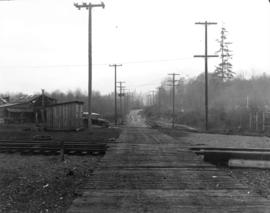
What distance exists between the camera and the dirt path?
23.9 feet

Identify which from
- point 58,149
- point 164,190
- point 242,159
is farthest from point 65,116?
point 164,190

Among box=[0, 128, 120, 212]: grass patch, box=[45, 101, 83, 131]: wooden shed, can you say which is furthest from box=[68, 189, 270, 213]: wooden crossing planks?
box=[45, 101, 83, 131]: wooden shed

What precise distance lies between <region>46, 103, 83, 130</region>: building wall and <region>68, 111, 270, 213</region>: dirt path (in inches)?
1184

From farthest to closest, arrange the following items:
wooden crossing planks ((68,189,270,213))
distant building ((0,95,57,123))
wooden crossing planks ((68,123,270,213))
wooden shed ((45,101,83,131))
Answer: distant building ((0,95,57,123))
wooden shed ((45,101,83,131))
wooden crossing planks ((68,123,270,213))
wooden crossing planks ((68,189,270,213))

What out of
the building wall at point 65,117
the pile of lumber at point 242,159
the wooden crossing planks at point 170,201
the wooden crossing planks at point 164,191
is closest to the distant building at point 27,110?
the building wall at point 65,117

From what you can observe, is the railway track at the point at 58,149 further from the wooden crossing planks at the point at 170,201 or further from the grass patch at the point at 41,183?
the wooden crossing planks at the point at 170,201

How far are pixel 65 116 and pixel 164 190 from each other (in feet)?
116

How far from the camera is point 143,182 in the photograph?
979cm

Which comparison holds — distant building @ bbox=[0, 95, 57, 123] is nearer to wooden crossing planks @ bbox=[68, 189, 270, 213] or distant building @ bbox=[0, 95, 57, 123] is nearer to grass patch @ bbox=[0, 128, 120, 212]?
grass patch @ bbox=[0, 128, 120, 212]

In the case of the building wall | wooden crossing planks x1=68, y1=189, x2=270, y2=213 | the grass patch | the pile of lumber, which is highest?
the building wall

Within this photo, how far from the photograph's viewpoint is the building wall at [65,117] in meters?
42.8

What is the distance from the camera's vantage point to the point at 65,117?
43.2 metres

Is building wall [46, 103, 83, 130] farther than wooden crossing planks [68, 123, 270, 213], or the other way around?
building wall [46, 103, 83, 130]

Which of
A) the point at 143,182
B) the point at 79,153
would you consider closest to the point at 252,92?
the point at 79,153
